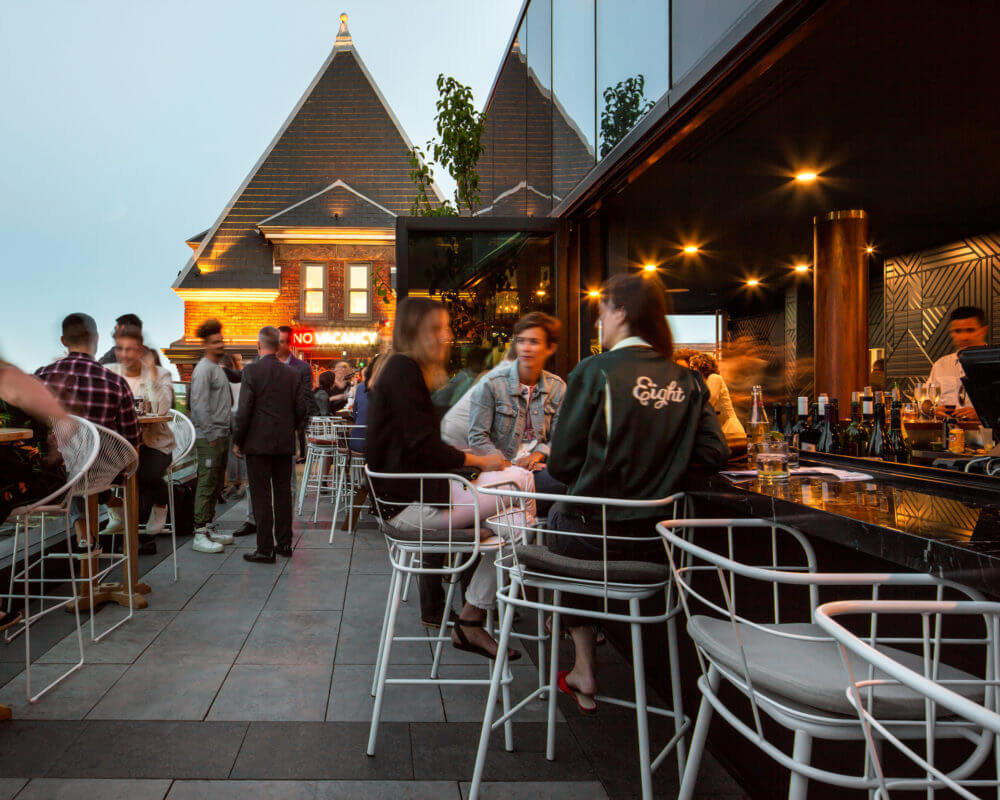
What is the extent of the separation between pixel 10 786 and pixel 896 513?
261 cm

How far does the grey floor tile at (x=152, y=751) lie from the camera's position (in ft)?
7.45

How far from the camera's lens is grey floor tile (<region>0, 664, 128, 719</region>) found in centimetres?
271

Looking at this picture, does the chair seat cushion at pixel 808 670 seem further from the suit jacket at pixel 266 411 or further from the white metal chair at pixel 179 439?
the suit jacket at pixel 266 411

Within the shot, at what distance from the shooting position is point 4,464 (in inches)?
106

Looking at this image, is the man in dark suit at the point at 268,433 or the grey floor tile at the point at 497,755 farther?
the man in dark suit at the point at 268,433

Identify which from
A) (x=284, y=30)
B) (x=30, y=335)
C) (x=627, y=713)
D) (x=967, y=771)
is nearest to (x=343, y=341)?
(x=30, y=335)

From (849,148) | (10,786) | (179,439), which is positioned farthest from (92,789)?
(849,148)

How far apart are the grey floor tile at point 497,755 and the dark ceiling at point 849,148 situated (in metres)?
2.64

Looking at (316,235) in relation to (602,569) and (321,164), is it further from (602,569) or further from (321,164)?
(602,569)

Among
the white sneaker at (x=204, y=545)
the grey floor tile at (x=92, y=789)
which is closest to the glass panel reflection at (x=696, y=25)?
the grey floor tile at (x=92, y=789)

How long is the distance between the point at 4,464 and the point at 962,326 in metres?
4.99

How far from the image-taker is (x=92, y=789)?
2154 millimetres

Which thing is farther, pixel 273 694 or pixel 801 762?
pixel 273 694

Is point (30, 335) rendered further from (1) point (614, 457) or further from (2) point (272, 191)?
(2) point (272, 191)
